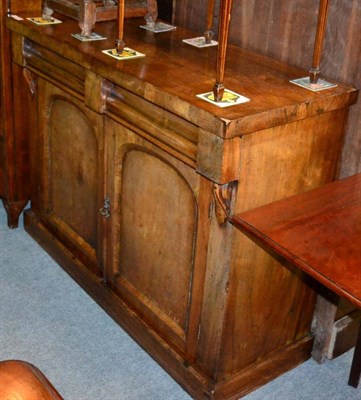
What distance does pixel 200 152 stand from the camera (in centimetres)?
205

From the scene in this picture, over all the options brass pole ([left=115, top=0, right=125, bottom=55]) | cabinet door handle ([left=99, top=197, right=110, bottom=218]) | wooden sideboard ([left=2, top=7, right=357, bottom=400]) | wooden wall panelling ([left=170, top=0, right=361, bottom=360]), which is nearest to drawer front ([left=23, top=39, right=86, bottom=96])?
wooden sideboard ([left=2, top=7, right=357, bottom=400])

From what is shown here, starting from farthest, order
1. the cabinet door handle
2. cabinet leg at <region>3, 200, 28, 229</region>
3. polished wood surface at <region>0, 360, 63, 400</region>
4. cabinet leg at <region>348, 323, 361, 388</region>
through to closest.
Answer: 1. cabinet leg at <region>3, 200, 28, 229</region>
2. the cabinet door handle
3. cabinet leg at <region>348, 323, 361, 388</region>
4. polished wood surface at <region>0, 360, 63, 400</region>

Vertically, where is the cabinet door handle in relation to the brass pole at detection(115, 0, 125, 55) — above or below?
below

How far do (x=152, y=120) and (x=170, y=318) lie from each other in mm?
743

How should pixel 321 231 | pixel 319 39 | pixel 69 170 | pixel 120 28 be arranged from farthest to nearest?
pixel 69 170
pixel 120 28
pixel 319 39
pixel 321 231

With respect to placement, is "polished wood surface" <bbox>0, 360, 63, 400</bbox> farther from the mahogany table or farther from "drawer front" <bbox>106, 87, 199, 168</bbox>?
"drawer front" <bbox>106, 87, 199, 168</bbox>

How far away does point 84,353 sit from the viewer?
268 centimetres

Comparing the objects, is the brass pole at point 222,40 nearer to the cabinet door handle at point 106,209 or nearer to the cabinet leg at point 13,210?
the cabinet door handle at point 106,209

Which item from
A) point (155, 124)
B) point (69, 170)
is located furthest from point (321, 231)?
point (69, 170)

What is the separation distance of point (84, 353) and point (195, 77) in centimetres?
115

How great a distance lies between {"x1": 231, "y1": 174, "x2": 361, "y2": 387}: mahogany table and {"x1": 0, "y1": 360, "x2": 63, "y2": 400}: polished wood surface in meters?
0.70

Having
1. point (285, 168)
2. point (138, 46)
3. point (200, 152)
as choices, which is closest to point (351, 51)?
point (285, 168)

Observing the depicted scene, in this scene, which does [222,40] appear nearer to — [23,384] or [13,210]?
[23,384]

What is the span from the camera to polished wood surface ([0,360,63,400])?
45.3 inches
